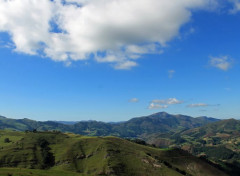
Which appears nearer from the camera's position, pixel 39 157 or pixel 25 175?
pixel 25 175

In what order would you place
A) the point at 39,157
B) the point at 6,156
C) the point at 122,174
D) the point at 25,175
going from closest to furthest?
the point at 25,175 → the point at 122,174 → the point at 6,156 → the point at 39,157

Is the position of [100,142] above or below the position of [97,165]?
above

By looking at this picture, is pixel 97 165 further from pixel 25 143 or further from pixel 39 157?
pixel 25 143

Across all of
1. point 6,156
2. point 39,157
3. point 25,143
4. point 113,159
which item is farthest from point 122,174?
point 25,143

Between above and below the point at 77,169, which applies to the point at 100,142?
above

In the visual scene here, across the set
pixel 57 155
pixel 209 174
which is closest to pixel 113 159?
pixel 57 155

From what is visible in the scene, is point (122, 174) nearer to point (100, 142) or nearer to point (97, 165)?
point (97, 165)

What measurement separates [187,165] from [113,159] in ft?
257

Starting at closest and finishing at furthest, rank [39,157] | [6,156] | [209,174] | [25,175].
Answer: [25,175] → [6,156] → [39,157] → [209,174]

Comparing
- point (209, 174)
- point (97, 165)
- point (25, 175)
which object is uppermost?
point (25, 175)

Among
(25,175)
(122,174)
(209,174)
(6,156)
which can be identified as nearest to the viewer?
(25,175)

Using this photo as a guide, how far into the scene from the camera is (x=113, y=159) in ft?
532

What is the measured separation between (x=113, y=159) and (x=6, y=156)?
7986cm

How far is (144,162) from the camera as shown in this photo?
539ft
